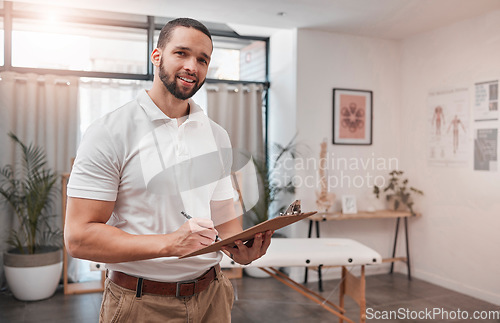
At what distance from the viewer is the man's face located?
44.3 inches

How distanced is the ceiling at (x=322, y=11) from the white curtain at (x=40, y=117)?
0.75m

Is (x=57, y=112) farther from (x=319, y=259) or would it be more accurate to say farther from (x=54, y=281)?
(x=319, y=259)

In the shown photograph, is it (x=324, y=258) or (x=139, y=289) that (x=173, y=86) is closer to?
(x=139, y=289)

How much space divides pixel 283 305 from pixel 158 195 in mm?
2866

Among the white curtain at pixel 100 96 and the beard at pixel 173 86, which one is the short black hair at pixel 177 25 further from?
the white curtain at pixel 100 96

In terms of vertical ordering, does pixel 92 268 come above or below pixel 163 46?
below

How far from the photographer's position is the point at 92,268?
2971 millimetres

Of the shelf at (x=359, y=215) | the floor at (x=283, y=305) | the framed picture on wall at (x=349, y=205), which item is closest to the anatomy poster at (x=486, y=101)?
the shelf at (x=359, y=215)

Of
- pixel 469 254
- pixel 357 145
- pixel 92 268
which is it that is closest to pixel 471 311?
pixel 469 254

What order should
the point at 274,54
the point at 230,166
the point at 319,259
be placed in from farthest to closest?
the point at 274,54, the point at 319,259, the point at 230,166

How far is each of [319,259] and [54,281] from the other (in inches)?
91.0

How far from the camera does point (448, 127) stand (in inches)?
169

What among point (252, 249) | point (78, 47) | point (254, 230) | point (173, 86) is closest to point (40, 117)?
point (78, 47)

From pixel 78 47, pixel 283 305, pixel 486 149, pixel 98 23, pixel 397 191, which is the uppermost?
pixel 98 23
